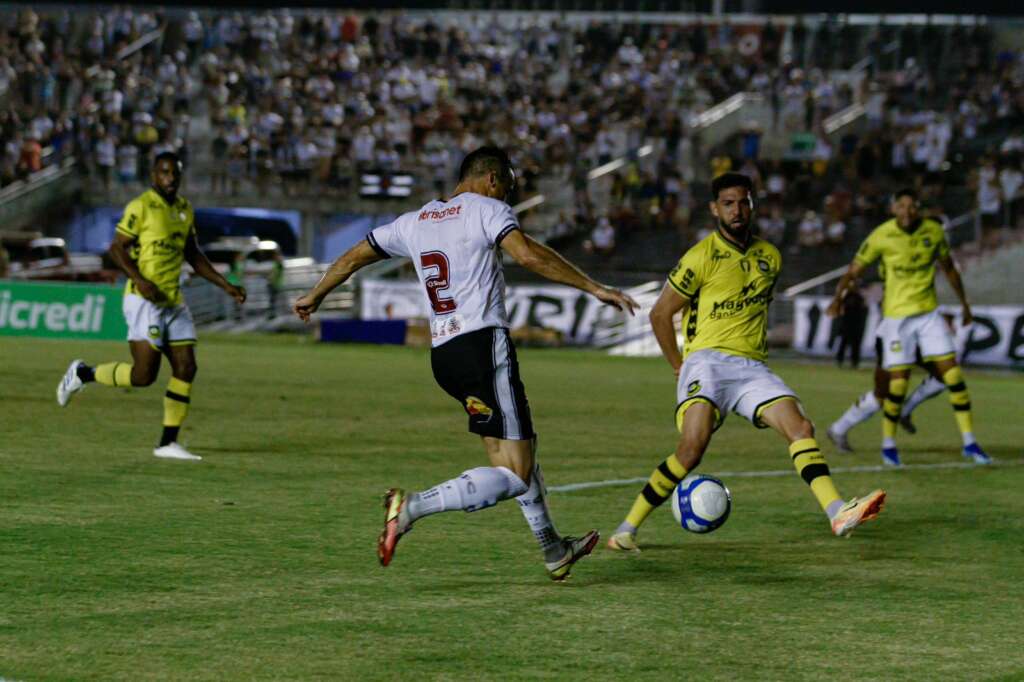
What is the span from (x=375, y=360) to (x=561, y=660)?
67.3ft

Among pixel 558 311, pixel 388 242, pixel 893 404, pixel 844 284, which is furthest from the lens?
pixel 558 311

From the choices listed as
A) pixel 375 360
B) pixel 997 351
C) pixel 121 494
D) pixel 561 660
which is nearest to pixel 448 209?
pixel 561 660

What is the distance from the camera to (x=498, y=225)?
7.26 metres

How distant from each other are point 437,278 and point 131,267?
17.0ft

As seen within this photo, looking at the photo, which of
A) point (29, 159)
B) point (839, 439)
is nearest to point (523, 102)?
point (29, 159)

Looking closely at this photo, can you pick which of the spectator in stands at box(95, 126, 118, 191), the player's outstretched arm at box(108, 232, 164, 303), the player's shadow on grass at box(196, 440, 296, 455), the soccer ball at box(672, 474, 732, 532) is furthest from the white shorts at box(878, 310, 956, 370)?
the spectator in stands at box(95, 126, 118, 191)

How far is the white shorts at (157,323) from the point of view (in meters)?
12.1

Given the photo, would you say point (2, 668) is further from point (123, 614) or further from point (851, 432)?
point (851, 432)

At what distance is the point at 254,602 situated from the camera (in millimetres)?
Result: 6859

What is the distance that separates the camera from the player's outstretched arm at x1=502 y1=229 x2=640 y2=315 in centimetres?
707

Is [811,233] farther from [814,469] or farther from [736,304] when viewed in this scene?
[814,469]

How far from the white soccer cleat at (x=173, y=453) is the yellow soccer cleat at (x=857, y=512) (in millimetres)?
5857

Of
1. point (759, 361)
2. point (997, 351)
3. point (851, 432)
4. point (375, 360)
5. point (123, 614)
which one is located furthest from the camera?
point (997, 351)

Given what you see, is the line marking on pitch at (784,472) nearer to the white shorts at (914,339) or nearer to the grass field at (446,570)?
the grass field at (446,570)
